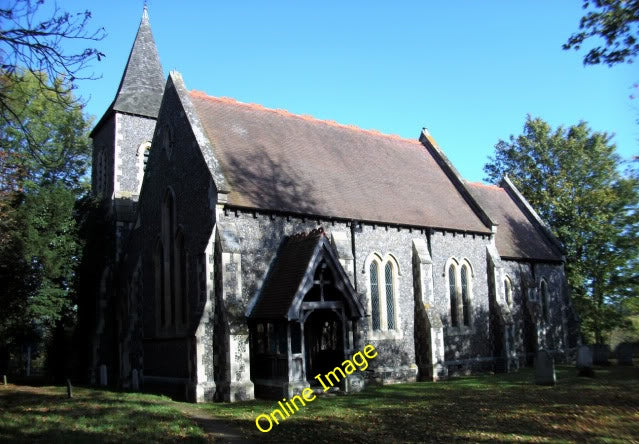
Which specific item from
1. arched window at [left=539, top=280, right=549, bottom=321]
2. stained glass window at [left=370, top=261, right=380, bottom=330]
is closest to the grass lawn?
stained glass window at [left=370, top=261, right=380, bottom=330]

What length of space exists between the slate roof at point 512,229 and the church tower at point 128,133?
56.2ft

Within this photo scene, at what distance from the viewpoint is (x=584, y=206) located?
36.0 meters

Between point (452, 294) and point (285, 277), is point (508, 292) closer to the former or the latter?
point (452, 294)

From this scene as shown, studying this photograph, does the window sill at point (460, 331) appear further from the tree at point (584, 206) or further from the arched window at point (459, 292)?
the tree at point (584, 206)

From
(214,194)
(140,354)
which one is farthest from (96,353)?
(214,194)

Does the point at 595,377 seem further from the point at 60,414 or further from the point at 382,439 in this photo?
the point at 60,414

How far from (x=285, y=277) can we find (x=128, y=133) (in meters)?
15.8

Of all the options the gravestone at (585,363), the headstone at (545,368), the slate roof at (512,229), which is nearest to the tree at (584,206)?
the slate roof at (512,229)

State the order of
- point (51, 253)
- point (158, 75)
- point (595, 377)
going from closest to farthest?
point (595, 377) < point (51, 253) < point (158, 75)

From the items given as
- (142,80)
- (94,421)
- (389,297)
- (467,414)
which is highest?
(142,80)

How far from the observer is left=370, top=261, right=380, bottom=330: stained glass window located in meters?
21.7

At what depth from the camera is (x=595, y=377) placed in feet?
69.1

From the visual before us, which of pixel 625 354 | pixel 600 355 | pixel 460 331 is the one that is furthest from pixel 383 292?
pixel 625 354

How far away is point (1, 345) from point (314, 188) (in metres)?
18.5
